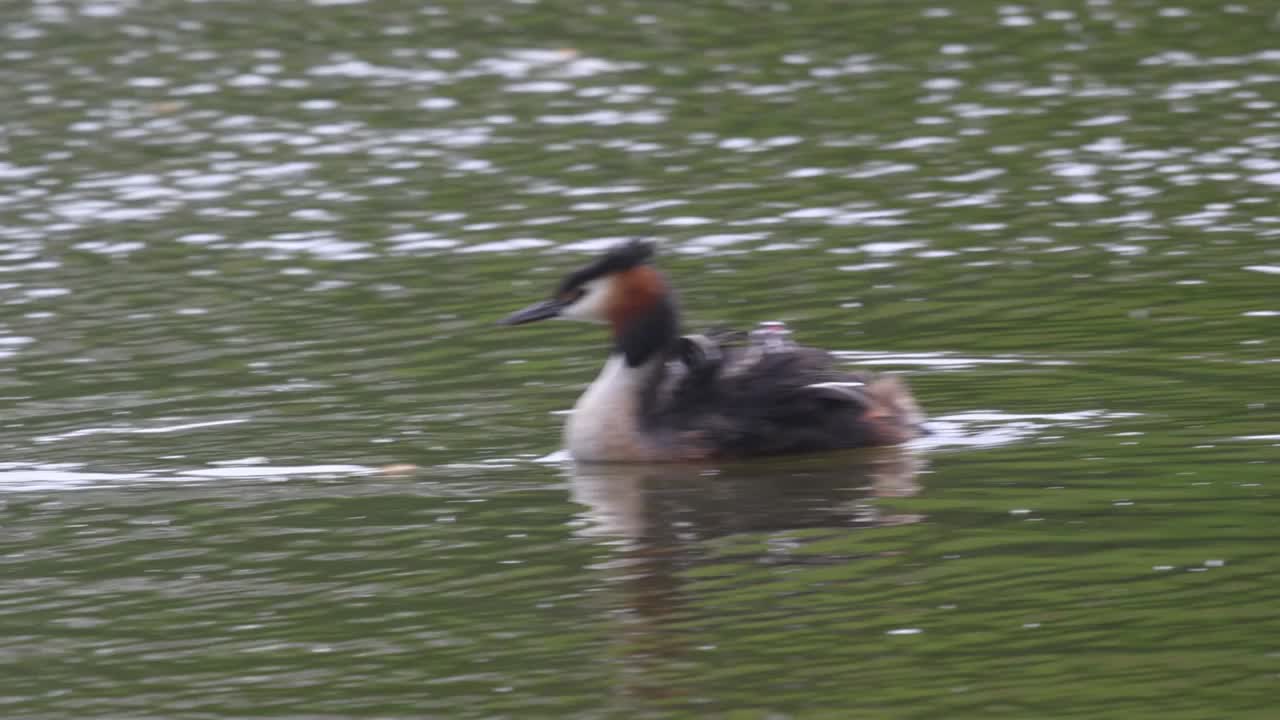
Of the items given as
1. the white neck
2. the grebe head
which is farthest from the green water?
the grebe head

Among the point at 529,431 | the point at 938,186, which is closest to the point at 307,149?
the point at 938,186

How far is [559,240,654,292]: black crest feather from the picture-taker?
11570 mm

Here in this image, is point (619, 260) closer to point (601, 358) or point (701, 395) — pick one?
point (701, 395)

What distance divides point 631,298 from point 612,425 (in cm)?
65

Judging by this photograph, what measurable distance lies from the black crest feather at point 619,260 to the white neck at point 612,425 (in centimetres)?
50

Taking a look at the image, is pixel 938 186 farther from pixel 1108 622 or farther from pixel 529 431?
pixel 1108 622

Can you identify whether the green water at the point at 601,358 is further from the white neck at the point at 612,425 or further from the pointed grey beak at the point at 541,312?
the pointed grey beak at the point at 541,312

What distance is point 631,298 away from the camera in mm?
11633

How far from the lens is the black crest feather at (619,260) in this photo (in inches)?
456

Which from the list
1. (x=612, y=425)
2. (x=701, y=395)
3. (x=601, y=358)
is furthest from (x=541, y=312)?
(x=601, y=358)

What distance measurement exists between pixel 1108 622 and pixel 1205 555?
0.94 meters

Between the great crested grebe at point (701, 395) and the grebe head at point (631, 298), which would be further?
the grebe head at point (631, 298)

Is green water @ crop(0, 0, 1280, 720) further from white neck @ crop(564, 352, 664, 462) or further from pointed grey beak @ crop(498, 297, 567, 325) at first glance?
pointed grey beak @ crop(498, 297, 567, 325)

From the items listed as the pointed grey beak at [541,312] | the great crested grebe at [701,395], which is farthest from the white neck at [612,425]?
the pointed grey beak at [541,312]
